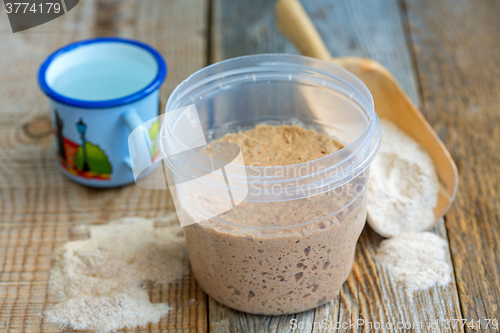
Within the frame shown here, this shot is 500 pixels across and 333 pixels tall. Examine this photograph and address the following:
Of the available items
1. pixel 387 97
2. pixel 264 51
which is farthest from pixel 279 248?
pixel 264 51

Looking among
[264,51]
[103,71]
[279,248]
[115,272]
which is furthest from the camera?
[264,51]

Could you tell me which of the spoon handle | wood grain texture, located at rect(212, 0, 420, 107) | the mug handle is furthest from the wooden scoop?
the mug handle

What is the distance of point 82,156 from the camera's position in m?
1.01

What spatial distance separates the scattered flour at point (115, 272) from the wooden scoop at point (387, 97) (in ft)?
1.19

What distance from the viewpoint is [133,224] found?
977 mm

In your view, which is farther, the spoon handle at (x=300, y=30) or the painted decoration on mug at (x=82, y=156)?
the spoon handle at (x=300, y=30)

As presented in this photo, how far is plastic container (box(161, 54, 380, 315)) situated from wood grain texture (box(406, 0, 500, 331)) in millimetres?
219

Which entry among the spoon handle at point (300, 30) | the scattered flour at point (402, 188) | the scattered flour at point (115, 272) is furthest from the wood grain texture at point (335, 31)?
the scattered flour at point (115, 272)

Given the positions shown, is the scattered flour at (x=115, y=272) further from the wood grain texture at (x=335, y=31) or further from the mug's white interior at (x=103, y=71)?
the wood grain texture at (x=335, y=31)

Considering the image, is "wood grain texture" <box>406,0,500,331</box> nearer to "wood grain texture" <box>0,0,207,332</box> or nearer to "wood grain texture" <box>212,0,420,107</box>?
"wood grain texture" <box>212,0,420,107</box>

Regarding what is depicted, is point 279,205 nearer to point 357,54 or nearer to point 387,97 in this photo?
point 387,97

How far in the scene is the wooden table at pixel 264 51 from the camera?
0.82 m

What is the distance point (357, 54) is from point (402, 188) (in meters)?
0.57

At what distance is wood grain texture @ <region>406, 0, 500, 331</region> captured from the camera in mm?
881
